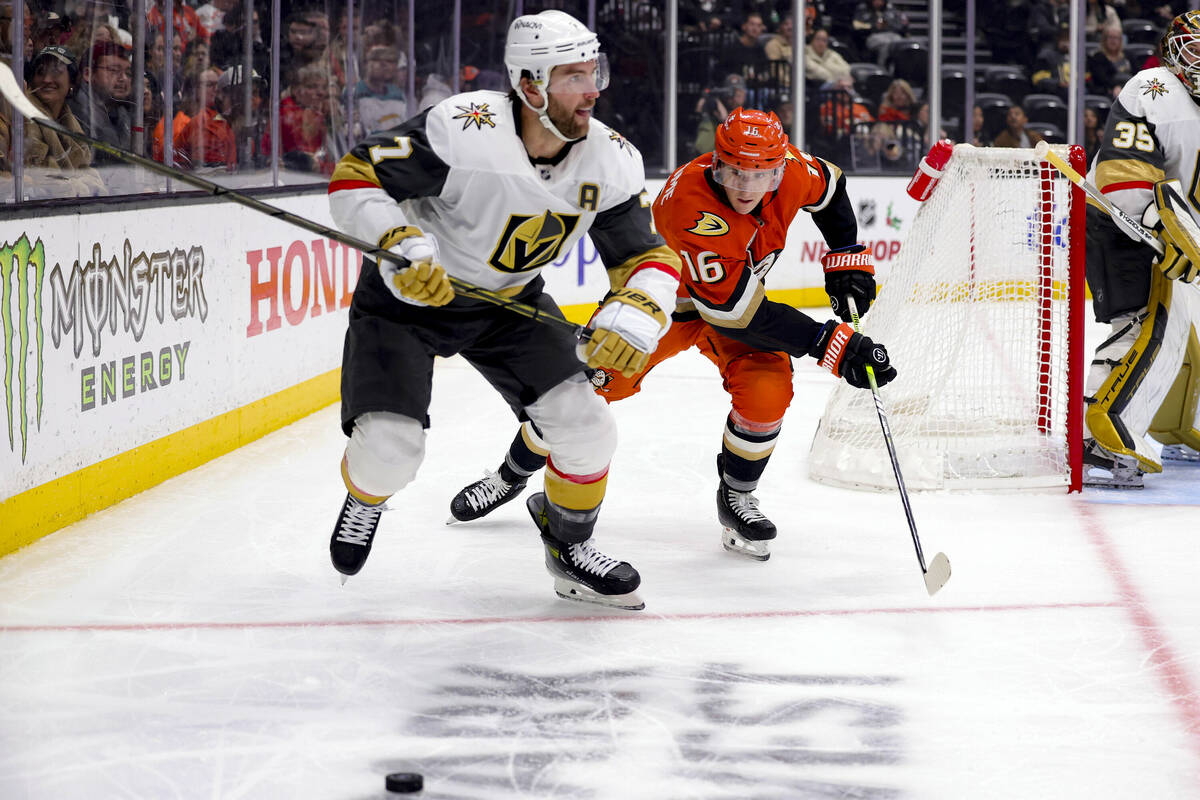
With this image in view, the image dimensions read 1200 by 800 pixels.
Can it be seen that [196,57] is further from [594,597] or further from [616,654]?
[616,654]

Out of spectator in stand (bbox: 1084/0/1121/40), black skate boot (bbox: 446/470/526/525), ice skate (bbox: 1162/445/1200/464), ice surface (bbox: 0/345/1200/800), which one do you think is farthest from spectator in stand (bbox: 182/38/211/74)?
spectator in stand (bbox: 1084/0/1121/40)

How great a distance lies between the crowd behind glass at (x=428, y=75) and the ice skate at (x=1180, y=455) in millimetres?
3107

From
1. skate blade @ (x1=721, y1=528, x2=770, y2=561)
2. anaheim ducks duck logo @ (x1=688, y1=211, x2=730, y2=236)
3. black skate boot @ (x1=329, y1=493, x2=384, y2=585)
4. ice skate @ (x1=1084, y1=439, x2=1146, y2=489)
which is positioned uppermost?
anaheim ducks duck logo @ (x1=688, y1=211, x2=730, y2=236)

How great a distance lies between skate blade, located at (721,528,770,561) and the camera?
10.8ft

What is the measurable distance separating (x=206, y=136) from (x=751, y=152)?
2.31 m

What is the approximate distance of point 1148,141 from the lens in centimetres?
385

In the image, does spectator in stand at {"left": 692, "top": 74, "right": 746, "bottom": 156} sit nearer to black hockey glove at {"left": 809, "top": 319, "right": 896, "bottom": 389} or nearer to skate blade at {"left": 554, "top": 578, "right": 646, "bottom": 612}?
black hockey glove at {"left": 809, "top": 319, "right": 896, "bottom": 389}

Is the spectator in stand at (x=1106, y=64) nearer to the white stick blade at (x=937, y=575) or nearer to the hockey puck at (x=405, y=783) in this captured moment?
the white stick blade at (x=937, y=575)

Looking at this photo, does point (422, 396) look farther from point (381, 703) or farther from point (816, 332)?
point (816, 332)

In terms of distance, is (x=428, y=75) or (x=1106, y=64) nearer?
(x=428, y=75)

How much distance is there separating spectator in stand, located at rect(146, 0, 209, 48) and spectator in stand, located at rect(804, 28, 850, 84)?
4.95 metres

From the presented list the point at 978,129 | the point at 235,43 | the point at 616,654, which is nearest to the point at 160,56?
the point at 235,43

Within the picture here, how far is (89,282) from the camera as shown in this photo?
3.48 m

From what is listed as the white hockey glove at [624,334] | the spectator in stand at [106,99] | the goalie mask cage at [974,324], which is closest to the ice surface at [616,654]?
the goalie mask cage at [974,324]
